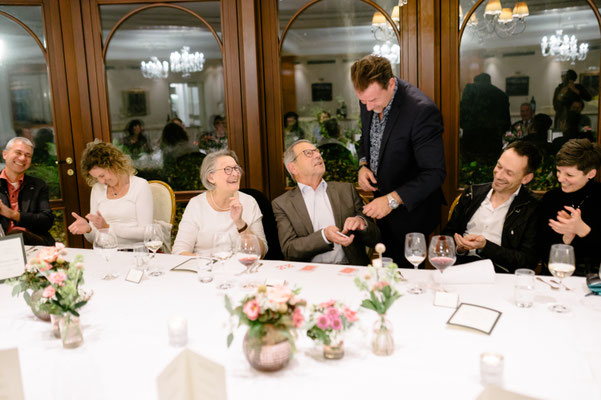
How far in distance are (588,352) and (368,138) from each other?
191 centimetres

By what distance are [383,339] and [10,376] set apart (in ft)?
3.37

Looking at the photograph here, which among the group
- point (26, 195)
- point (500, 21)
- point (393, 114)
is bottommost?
point (26, 195)

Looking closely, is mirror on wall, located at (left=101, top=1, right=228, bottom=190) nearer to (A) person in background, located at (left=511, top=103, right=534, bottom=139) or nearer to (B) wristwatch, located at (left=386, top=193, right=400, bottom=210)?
(B) wristwatch, located at (left=386, top=193, right=400, bottom=210)

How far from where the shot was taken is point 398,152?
287 centimetres

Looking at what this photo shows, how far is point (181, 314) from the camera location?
69.6 inches

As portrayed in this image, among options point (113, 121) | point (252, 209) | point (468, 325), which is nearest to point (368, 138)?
point (252, 209)

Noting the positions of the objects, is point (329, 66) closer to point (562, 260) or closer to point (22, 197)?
point (22, 197)

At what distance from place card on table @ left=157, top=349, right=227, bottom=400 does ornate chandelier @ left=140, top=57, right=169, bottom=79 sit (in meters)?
3.23

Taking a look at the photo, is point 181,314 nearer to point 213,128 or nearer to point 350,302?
point 350,302

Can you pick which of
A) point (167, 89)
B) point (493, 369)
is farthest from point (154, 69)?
point (493, 369)

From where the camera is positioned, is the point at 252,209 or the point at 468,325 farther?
the point at 252,209

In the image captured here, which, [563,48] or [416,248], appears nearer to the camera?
[416,248]

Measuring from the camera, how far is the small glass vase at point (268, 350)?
1.29 m

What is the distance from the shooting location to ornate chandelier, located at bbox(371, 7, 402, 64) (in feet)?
12.4
